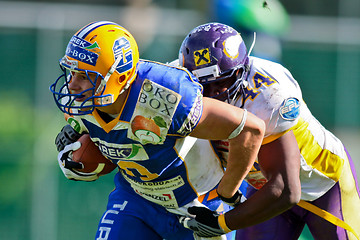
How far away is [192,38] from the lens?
396 centimetres

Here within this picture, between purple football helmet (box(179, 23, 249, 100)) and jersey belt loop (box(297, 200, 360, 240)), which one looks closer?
purple football helmet (box(179, 23, 249, 100))

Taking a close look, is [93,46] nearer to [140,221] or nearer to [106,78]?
[106,78]

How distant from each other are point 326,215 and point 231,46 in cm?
118

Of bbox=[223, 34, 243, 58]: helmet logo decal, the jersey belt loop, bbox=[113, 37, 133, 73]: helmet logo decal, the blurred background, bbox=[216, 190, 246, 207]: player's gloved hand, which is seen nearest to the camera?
bbox=[113, 37, 133, 73]: helmet logo decal

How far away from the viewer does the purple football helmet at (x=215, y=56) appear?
12.5 feet

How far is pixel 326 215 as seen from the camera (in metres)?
4.17

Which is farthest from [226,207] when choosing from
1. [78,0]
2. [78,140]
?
[78,0]

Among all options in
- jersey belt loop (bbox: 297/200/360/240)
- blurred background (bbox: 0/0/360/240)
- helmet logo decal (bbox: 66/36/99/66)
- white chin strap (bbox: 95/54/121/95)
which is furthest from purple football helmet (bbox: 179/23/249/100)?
blurred background (bbox: 0/0/360/240)

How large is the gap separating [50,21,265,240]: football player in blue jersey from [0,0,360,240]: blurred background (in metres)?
2.77

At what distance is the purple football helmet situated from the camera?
12.5 feet

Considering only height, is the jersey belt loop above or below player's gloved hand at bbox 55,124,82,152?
below

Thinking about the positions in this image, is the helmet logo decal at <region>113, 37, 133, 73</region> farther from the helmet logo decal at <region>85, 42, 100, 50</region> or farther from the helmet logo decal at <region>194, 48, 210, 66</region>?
the helmet logo decal at <region>194, 48, 210, 66</region>

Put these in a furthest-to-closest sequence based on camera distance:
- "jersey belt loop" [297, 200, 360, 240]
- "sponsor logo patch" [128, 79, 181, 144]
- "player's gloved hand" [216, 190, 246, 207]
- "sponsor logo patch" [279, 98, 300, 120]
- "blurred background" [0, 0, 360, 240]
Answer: "blurred background" [0, 0, 360, 240] → "jersey belt loop" [297, 200, 360, 240] → "player's gloved hand" [216, 190, 246, 207] → "sponsor logo patch" [279, 98, 300, 120] → "sponsor logo patch" [128, 79, 181, 144]

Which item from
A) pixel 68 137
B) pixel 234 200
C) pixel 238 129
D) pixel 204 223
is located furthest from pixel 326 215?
pixel 68 137
